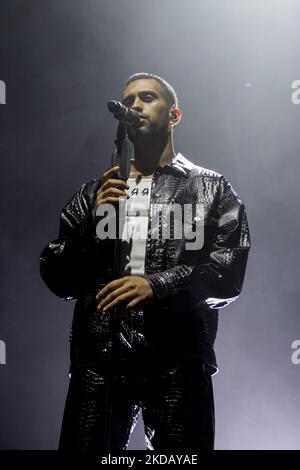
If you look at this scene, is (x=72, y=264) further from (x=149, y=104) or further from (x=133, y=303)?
(x=149, y=104)

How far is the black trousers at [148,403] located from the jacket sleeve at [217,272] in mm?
158

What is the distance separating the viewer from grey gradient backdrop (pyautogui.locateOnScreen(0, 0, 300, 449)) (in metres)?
2.31

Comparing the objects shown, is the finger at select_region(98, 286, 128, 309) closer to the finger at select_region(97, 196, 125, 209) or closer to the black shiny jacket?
the black shiny jacket

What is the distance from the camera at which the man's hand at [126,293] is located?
4.44 ft

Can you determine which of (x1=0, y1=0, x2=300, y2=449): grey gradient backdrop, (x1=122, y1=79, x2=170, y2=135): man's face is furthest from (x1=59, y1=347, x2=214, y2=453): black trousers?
(x1=0, y1=0, x2=300, y2=449): grey gradient backdrop

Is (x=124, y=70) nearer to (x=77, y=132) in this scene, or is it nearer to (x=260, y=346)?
(x=77, y=132)

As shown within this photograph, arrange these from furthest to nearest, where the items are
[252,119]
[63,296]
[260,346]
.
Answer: [252,119], [260,346], [63,296]

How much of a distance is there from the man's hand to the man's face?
1.74 ft

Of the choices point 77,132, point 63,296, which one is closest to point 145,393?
point 63,296

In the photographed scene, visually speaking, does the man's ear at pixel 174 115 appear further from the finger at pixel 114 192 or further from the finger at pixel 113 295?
the finger at pixel 113 295

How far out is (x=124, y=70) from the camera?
2.56 metres

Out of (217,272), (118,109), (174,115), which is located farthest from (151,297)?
(174,115)

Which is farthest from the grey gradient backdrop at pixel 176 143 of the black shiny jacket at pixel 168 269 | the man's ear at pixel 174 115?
the black shiny jacket at pixel 168 269
